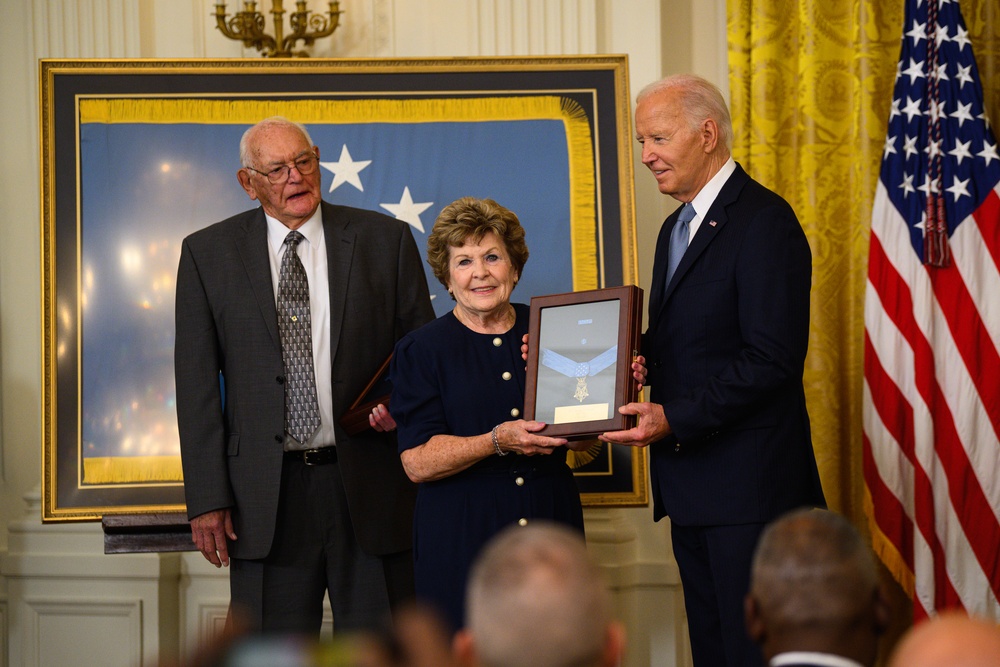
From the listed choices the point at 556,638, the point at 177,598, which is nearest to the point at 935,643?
the point at 556,638

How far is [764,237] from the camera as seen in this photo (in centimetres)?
325

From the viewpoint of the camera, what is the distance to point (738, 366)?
10.5ft

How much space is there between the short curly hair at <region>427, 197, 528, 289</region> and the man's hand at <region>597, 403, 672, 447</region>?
→ 612 millimetres

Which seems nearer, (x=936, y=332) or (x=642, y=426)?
(x=642, y=426)

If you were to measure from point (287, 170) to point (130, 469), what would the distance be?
149 centimetres

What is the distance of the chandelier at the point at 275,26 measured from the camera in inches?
196

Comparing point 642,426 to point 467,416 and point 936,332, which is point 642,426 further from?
point 936,332

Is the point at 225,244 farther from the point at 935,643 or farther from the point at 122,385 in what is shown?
the point at 935,643

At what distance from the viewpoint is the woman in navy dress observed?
335cm

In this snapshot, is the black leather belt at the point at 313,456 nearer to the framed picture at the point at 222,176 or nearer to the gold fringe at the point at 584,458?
the framed picture at the point at 222,176

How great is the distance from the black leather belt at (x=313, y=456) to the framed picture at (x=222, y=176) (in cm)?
103

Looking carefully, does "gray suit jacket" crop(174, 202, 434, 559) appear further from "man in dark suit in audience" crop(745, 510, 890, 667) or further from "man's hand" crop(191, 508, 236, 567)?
"man in dark suit in audience" crop(745, 510, 890, 667)

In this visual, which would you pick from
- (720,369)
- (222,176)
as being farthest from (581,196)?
(720,369)

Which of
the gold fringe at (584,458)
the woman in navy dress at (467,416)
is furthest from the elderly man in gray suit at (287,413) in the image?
the gold fringe at (584,458)
